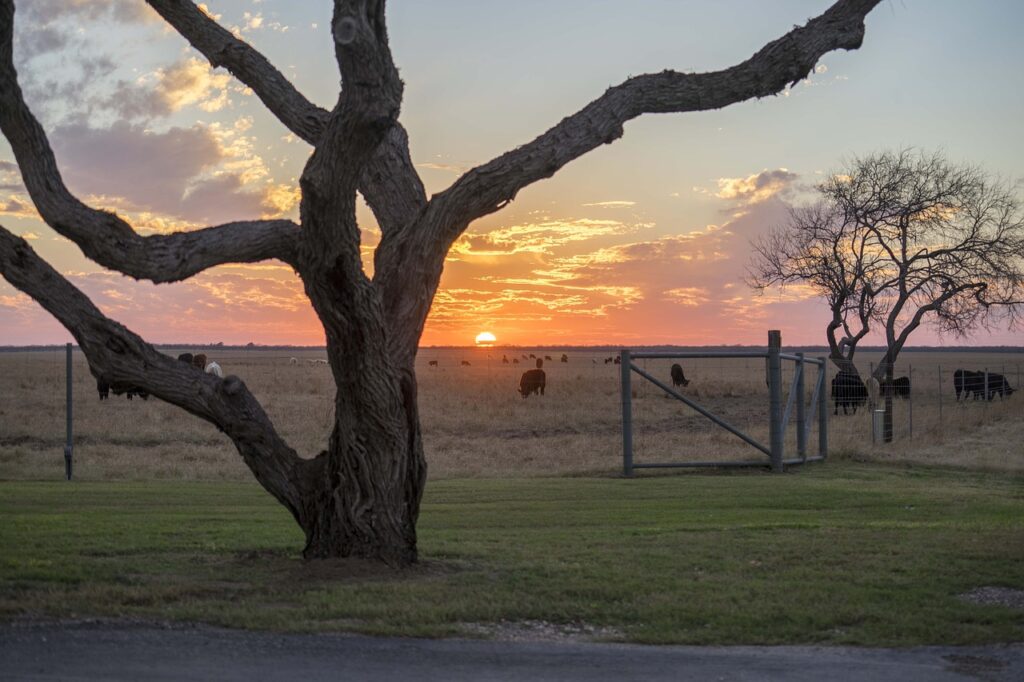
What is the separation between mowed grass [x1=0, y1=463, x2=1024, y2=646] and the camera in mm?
7422

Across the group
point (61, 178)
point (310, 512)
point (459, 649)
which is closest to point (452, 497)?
point (310, 512)

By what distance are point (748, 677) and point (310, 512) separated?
425cm

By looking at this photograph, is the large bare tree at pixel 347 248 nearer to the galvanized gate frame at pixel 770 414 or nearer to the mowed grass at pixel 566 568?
the mowed grass at pixel 566 568

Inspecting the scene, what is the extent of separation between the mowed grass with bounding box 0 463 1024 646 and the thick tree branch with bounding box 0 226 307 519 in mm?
1210

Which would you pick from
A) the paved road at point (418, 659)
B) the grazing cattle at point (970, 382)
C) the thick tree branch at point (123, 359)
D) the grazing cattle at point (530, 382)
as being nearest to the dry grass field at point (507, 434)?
the grazing cattle at point (530, 382)

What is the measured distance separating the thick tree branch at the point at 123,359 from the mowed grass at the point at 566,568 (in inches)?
47.6

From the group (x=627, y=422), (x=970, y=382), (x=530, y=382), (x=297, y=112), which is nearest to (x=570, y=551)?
(x=297, y=112)

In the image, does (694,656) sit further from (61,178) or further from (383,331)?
(61,178)

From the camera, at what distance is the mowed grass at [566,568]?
742 centimetres

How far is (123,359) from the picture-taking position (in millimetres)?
8922

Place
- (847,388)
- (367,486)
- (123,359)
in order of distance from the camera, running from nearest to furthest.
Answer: (123,359), (367,486), (847,388)

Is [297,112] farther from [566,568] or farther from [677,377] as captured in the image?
[677,377]

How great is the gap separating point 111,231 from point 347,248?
1.67 m

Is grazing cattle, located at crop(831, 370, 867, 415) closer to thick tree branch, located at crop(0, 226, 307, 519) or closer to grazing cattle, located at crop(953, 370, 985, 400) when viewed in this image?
grazing cattle, located at crop(953, 370, 985, 400)
